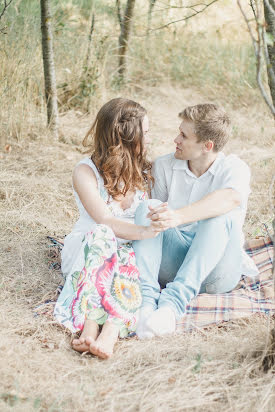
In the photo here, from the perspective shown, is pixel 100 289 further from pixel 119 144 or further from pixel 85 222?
pixel 119 144

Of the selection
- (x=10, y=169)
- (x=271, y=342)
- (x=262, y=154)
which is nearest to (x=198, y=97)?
(x=262, y=154)

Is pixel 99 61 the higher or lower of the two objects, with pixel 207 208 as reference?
higher

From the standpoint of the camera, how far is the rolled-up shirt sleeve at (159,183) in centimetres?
305

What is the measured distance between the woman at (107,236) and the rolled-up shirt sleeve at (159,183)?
5 cm

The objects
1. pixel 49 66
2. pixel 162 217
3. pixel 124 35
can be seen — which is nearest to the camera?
pixel 162 217

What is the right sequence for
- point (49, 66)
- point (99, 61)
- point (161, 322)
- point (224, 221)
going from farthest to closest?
point (99, 61) → point (49, 66) → point (224, 221) → point (161, 322)

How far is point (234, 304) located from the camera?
271 centimetres

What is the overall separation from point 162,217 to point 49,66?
2.85m

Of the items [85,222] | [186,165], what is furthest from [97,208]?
[186,165]

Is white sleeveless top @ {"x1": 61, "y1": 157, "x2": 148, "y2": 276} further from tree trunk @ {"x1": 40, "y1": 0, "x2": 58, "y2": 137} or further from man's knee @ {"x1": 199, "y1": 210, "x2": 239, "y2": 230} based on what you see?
tree trunk @ {"x1": 40, "y1": 0, "x2": 58, "y2": 137}

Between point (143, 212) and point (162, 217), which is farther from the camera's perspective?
point (143, 212)

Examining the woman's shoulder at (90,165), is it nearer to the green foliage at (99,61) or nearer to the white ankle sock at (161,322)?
the white ankle sock at (161,322)

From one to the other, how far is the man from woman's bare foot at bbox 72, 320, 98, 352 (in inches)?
9.3

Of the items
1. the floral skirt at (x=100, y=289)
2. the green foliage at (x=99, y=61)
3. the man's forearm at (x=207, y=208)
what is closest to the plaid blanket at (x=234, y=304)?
the floral skirt at (x=100, y=289)
